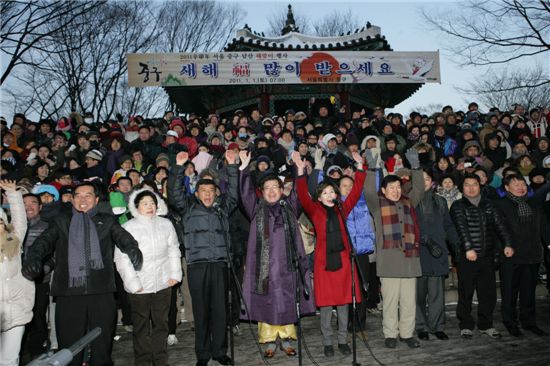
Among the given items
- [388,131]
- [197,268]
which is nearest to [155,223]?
[197,268]

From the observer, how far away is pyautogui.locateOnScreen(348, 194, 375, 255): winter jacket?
6.34 metres

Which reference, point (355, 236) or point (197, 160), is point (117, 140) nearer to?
point (197, 160)

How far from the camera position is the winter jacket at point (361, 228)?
6344 mm

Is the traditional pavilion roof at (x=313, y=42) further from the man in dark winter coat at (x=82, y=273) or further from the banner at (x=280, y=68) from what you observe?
the man in dark winter coat at (x=82, y=273)

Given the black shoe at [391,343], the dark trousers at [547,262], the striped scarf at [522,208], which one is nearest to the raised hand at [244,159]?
the black shoe at [391,343]

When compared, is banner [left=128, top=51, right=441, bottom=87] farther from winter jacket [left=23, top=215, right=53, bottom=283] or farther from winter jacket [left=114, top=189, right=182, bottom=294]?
winter jacket [left=114, top=189, right=182, bottom=294]

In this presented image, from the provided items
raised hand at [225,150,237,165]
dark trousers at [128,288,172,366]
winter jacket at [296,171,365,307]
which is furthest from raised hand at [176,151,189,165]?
dark trousers at [128,288,172,366]

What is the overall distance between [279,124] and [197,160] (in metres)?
4.24

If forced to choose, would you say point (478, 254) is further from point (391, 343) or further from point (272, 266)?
point (272, 266)

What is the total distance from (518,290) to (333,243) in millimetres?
2631

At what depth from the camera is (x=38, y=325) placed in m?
5.73

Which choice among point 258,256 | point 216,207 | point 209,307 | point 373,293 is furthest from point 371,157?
point 209,307

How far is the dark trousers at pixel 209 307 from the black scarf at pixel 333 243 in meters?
1.19

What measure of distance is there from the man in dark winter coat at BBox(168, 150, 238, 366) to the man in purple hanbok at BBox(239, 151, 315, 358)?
0.31 meters
